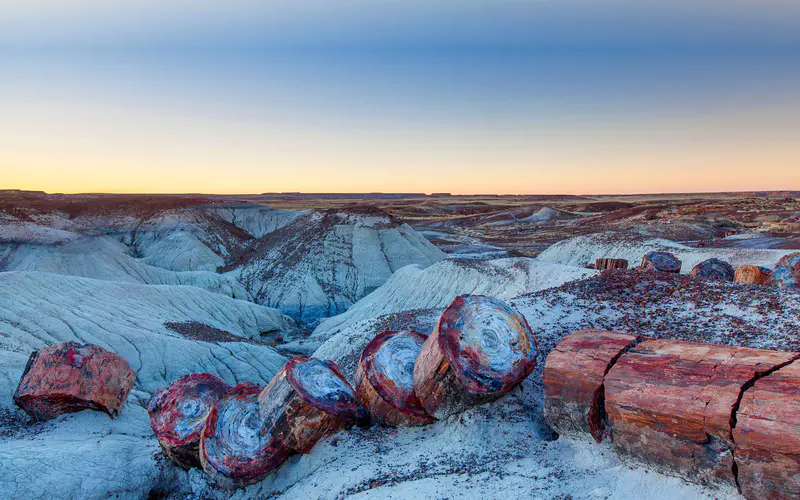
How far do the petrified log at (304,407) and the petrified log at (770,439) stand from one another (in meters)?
5.19

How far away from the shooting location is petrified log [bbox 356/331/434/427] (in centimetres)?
740

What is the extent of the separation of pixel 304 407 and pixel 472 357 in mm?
2668

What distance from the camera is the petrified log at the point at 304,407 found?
23.3 ft

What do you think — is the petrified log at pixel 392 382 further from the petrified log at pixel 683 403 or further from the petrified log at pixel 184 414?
the petrified log at pixel 683 403

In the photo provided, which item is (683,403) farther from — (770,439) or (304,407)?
(304,407)

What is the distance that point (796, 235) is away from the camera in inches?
1473

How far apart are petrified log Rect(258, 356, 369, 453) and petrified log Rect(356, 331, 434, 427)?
0.33 metres

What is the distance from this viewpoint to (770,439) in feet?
13.7

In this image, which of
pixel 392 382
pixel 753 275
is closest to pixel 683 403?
pixel 392 382

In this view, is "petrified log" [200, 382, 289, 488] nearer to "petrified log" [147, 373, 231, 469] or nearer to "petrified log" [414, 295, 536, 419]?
"petrified log" [147, 373, 231, 469]

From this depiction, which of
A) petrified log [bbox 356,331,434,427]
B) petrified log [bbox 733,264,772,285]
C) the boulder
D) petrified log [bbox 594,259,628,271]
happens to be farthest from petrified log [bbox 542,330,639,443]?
petrified log [bbox 594,259,628,271]

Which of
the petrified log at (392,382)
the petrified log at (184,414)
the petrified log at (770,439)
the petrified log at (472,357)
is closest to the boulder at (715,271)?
the petrified log at (472,357)

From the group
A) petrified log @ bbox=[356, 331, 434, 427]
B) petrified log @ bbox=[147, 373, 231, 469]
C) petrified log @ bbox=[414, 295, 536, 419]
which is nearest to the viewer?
petrified log @ bbox=[414, 295, 536, 419]

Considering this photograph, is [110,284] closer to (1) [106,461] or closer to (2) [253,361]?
(2) [253,361]
